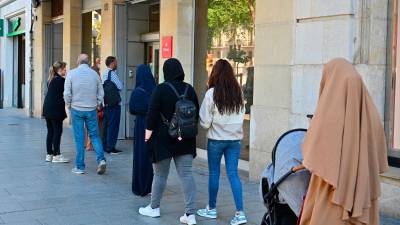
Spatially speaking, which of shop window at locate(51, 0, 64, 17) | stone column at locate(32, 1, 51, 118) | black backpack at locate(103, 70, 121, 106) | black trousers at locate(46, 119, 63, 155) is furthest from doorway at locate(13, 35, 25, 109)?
black trousers at locate(46, 119, 63, 155)

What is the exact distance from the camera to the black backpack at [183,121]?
5.80 meters

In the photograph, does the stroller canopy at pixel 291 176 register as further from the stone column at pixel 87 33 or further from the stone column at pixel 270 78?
the stone column at pixel 87 33

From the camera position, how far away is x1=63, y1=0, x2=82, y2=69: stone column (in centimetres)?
1630

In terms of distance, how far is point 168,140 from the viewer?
5977 mm

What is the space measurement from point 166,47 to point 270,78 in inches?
130

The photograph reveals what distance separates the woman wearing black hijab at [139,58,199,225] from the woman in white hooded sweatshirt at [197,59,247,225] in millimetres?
222

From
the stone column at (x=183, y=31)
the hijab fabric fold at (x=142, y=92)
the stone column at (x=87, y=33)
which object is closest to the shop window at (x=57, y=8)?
the stone column at (x=87, y=33)

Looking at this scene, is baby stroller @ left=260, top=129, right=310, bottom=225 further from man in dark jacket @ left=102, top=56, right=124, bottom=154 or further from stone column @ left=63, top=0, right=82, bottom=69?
stone column @ left=63, top=0, right=82, bottom=69

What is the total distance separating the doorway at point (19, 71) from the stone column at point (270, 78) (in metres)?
18.2

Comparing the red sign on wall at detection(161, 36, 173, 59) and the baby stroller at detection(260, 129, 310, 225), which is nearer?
the baby stroller at detection(260, 129, 310, 225)

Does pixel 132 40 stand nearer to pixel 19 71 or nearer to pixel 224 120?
pixel 224 120

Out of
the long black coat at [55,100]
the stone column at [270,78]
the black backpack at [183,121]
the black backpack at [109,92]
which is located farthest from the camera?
the black backpack at [109,92]

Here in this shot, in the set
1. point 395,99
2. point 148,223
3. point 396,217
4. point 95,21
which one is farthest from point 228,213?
point 95,21

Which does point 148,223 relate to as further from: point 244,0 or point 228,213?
point 244,0
